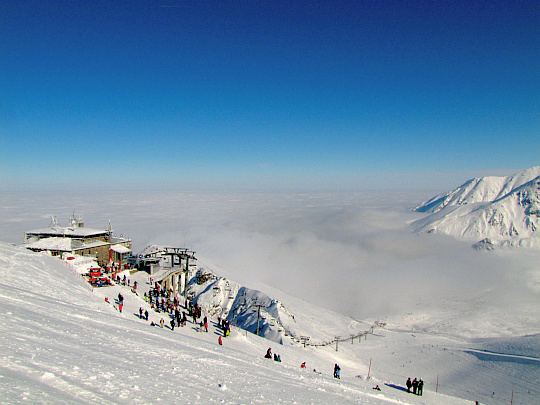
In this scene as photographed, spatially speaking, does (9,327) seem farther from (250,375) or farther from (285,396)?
(285,396)

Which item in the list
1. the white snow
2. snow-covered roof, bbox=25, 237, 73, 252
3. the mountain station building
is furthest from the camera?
the mountain station building

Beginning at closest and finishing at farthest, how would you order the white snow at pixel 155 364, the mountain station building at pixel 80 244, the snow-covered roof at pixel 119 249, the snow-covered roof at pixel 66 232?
1. the white snow at pixel 155 364
2. the mountain station building at pixel 80 244
3. the snow-covered roof at pixel 119 249
4. the snow-covered roof at pixel 66 232

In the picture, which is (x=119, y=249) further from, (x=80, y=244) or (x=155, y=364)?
(x=155, y=364)

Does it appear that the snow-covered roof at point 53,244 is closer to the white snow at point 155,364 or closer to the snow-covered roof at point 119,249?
the snow-covered roof at point 119,249

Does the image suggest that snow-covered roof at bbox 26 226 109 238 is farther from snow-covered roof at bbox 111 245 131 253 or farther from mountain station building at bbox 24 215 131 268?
snow-covered roof at bbox 111 245 131 253

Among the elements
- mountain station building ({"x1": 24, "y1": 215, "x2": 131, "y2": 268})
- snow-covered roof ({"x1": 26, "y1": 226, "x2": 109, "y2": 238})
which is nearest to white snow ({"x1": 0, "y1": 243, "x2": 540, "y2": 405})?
mountain station building ({"x1": 24, "y1": 215, "x2": 131, "y2": 268})

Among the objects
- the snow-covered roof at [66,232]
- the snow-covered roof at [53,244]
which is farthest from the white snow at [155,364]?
the snow-covered roof at [66,232]

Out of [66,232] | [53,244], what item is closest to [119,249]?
[53,244]

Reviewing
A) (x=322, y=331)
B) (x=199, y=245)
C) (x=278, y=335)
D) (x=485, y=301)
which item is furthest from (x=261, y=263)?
(x=278, y=335)

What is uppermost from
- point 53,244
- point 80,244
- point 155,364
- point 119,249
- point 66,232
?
point 155,364
